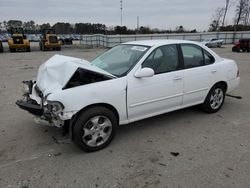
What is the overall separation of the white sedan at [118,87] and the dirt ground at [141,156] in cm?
35

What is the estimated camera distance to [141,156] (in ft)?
10.5

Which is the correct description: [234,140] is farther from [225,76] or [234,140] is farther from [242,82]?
[242,82]

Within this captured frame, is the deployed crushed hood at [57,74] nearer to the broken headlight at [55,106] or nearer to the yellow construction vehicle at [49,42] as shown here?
the broken headlight at [55,106]

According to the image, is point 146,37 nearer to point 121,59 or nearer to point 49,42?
point 49,42

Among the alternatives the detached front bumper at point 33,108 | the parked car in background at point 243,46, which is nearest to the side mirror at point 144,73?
the detached front bumper at point 33,108

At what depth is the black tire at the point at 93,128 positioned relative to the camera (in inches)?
122

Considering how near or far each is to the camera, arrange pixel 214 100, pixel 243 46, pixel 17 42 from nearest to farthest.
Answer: pixel 214 100
pixel 17 42
pixel 243 46

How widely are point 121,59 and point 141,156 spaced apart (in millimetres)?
1734

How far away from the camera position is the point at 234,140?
3631 millimetres

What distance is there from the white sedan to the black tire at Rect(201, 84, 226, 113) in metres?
0.02

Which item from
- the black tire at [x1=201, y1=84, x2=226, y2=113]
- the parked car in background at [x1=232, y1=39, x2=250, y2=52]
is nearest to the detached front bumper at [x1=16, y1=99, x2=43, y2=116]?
the black tire at [x1=201, y1=84, x2=226, y2=113]

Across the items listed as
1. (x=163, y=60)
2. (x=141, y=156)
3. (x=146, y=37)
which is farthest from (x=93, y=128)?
(x=146, y=37)

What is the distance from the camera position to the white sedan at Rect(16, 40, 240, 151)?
3098 millimetres

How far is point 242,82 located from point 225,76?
3.62 metres
